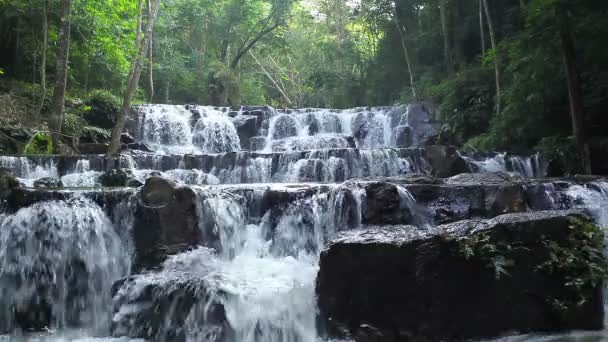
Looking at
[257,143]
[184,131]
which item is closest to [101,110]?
[184,131]

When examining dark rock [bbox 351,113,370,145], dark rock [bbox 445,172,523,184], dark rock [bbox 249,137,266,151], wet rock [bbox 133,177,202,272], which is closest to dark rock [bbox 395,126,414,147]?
dark rock [bbox 351,113,370,145]

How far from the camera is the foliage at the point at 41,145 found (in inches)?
496

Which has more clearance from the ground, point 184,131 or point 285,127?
point 285,127

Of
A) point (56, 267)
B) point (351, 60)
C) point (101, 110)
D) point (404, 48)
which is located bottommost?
point (56, 267)

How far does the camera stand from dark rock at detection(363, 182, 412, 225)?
8.05 m

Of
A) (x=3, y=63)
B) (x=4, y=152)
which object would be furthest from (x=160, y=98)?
(x=4, y=152)

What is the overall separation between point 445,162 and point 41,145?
10.3 meters

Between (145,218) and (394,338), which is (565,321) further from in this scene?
(145,218)

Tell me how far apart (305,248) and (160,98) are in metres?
22.4

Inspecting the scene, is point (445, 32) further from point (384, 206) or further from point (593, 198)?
point (384, 206)

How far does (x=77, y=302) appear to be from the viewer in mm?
6914

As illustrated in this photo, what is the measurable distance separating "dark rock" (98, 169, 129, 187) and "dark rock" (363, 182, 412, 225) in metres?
4.97

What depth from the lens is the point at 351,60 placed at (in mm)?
27453

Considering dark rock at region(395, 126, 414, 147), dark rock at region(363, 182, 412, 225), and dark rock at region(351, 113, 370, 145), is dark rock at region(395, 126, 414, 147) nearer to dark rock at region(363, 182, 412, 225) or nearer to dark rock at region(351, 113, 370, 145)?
dark rock at region(351, 113, 370, 145)
